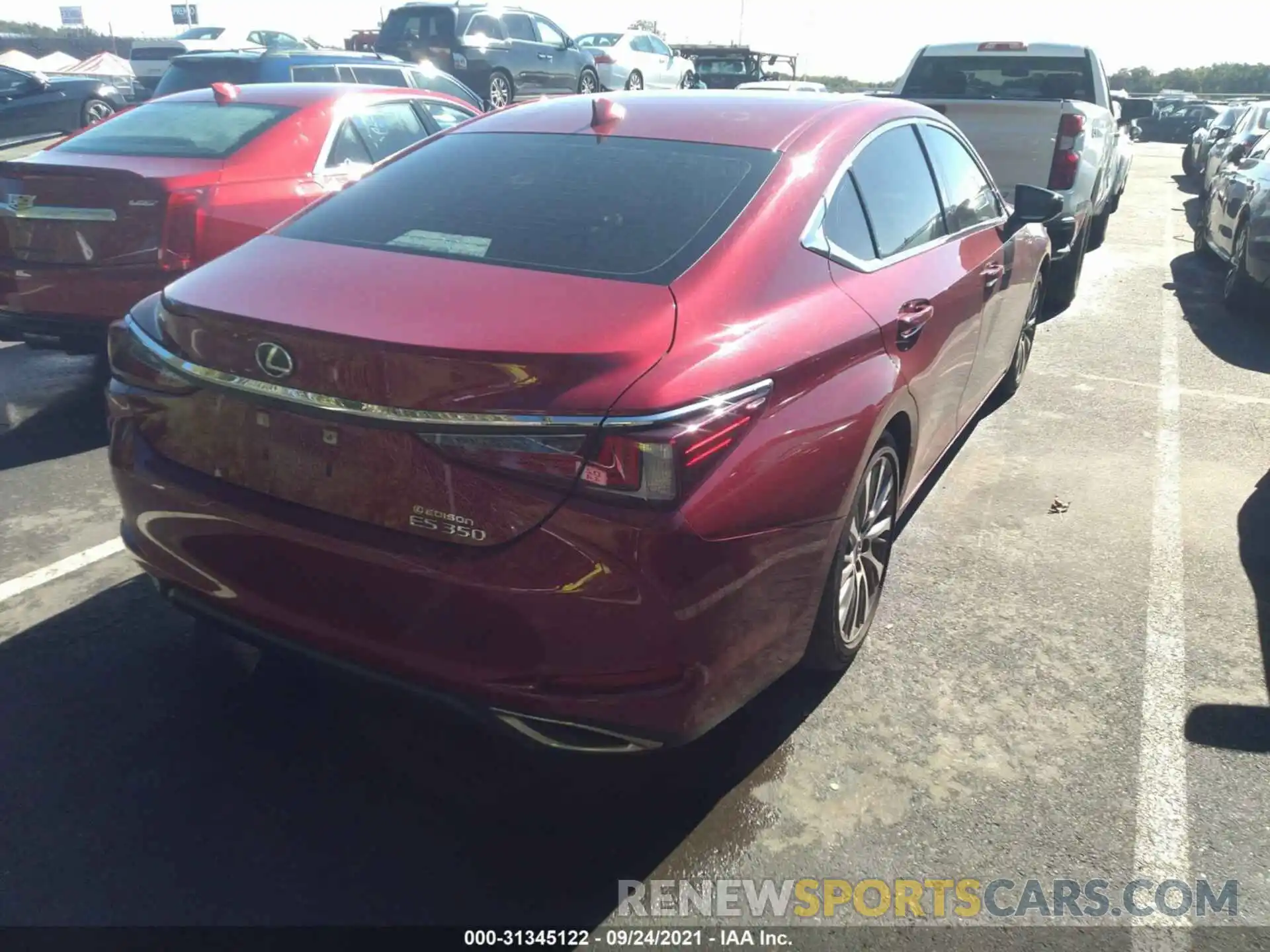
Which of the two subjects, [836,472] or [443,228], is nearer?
[836,472]

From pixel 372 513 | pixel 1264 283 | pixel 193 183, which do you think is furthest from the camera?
pixel 1264 283

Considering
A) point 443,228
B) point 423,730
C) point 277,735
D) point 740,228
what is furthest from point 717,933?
point 443,228

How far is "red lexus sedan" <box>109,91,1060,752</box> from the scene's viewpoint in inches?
87.0

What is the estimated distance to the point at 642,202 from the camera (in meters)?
2.94

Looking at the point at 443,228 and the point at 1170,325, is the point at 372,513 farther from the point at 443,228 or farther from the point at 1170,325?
the point at 1170,325

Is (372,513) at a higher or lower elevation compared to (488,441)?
lower

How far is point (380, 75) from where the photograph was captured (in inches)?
452

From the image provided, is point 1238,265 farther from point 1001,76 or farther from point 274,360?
point 274,360

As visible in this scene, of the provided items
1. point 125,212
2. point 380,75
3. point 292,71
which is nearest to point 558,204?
point 125,212

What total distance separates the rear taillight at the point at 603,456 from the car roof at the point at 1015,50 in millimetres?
9464

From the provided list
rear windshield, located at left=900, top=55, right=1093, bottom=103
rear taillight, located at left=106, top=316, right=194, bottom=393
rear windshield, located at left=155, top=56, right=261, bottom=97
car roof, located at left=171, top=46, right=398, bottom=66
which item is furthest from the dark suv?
rear taillight, located at left=106, top=316, right=194, bottom=393

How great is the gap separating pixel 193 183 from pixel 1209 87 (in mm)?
76388

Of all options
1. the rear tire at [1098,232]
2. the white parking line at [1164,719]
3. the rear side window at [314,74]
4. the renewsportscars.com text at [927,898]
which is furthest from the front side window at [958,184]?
the rear side window at [314,74]

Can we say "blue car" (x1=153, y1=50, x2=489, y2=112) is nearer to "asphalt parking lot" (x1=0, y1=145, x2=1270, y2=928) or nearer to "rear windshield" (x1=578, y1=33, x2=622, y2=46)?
"asphalt parking lot" (x1=0, y1=145, x2=1270, y2=928)
